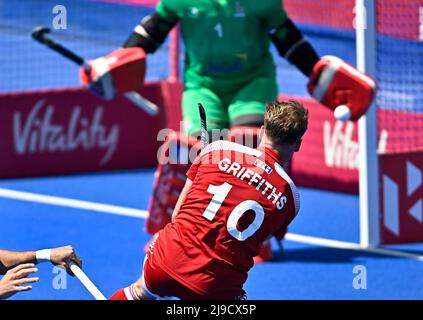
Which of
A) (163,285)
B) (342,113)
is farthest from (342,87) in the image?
(163,285)

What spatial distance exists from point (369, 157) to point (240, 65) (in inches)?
48.1

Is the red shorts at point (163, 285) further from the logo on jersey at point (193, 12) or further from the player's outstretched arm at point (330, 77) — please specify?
the logo on jersey at point (193, 12)

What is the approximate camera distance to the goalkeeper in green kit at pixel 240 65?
7.97 m

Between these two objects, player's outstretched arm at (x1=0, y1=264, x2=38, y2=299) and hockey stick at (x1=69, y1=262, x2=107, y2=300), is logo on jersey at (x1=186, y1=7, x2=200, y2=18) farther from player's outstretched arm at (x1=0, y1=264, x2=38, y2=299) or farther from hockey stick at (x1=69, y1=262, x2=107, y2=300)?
player's outstretched arm at (x1=0, y1=264, x2=38, y2=299)

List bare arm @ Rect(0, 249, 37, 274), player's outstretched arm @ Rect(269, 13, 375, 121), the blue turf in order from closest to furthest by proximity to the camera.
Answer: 1. bare arm @ Rect(0, 249, 37, 274)
2. the blue turf
3. player's outstretched arm @ Rect(269, 13, 375, 121)

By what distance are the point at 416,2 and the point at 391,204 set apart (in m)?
4.77

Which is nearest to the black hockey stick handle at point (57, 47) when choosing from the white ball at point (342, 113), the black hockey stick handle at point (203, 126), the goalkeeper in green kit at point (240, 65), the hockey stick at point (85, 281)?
the goalkeeper in green kit at point (240, 65)

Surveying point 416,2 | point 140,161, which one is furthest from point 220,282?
point 416,2

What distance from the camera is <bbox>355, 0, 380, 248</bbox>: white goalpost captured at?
8287 millimetres

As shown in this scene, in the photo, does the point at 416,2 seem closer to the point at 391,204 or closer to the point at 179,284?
the point at 391,204

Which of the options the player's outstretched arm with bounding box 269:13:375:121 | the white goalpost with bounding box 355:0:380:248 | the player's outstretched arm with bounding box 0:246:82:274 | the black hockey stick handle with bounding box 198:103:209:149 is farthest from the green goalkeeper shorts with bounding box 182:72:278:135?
the player's outstretched arm with bounding box 0:246:82:274

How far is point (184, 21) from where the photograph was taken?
8133 millimetres

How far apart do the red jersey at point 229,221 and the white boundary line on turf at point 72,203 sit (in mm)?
3854
